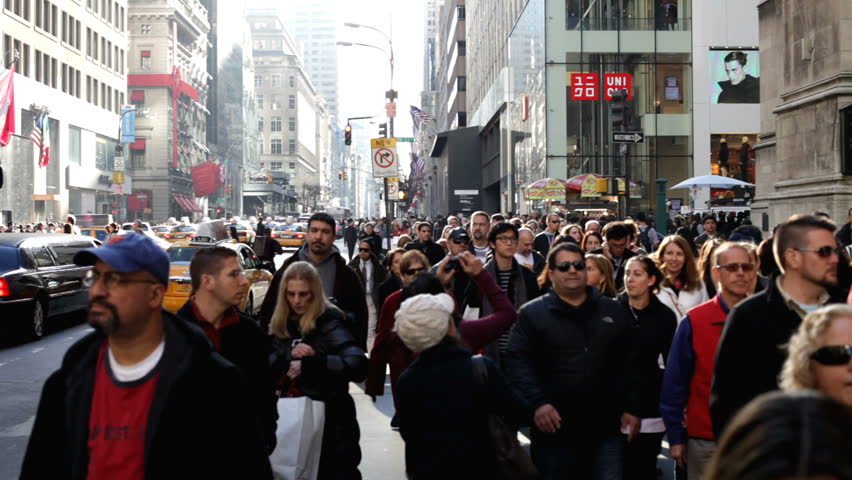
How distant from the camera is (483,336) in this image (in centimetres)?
636

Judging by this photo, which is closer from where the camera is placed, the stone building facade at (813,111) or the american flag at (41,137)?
the stone building facade at (813,111)

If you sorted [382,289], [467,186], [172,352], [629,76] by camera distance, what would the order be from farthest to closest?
[467,186], [629,76], [382,289], [172,352]

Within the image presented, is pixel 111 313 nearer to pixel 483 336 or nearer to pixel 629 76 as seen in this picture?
pixel 483 336

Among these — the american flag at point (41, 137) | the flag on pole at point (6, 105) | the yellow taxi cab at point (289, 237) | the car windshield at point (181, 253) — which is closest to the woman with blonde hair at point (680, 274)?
the car windshield at point (181, 253)

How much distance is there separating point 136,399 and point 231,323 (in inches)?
71.7

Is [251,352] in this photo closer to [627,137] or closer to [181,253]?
[627,137]

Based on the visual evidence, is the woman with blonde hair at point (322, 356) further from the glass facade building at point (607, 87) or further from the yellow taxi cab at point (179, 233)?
the glass facade building at point (607, 87)

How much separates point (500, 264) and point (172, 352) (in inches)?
214

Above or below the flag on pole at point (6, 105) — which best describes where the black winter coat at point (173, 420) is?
below

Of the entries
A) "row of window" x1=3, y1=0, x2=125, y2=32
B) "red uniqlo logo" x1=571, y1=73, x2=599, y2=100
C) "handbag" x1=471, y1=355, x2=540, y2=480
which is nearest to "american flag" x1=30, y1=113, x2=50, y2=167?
"row of window" x1=3, y1=0, x2=125, y2=32

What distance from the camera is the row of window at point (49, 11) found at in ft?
193

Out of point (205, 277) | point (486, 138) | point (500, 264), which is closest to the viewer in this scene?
point (205, 277)

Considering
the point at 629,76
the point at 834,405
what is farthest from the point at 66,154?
the point at 834,405

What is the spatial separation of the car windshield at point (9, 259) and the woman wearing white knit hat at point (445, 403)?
13.1 meters
